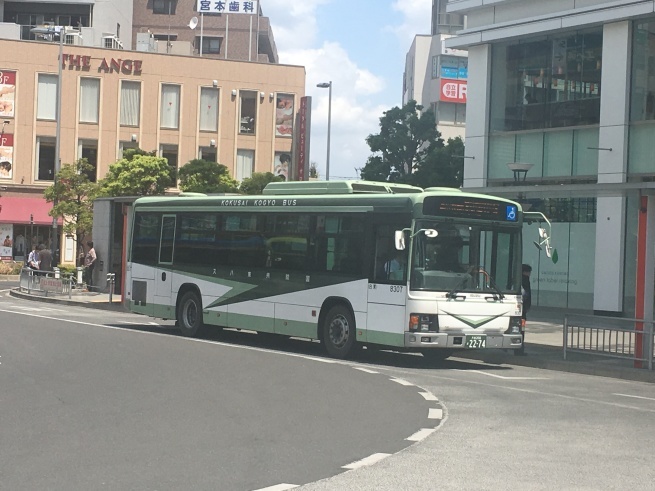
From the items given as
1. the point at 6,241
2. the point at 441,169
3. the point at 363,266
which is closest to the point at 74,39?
the point at 6,241

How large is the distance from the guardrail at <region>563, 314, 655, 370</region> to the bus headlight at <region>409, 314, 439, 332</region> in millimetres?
3082

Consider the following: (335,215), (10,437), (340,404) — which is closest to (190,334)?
(335,215)

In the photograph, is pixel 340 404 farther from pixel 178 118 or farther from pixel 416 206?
pixel 178 118

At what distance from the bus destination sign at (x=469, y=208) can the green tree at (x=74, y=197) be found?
121ft

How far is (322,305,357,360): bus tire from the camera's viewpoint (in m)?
19.8

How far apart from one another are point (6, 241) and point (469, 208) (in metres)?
52.6

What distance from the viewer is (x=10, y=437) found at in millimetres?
9906

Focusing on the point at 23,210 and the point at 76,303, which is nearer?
the point at 76,303

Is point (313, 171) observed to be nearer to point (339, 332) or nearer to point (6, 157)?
point (6, 157)

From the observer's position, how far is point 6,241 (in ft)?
221

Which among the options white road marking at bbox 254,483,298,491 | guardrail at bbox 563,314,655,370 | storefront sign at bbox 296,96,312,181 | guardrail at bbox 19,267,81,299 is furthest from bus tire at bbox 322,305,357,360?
storefront sign at bbox 296,96,312,181

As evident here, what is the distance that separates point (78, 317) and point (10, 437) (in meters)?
20.5

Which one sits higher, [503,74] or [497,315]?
[503,74]

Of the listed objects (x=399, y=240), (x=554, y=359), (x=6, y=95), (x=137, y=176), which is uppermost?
(x=6, y=95)
